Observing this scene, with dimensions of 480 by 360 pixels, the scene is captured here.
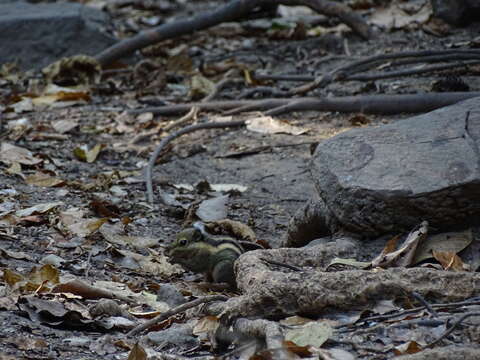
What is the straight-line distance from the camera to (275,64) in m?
9.32

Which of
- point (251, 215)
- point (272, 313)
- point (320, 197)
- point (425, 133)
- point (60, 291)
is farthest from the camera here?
point (251, 215)

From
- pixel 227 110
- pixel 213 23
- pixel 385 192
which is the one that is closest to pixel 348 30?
pixel 213 23

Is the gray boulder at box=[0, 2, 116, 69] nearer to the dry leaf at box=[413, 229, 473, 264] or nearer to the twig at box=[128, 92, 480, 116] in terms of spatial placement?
the twig at box=[128, 92, 480, 116]

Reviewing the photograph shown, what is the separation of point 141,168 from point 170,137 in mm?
392

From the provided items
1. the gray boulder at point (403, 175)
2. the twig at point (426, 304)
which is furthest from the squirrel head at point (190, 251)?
the twig at point (426, 304)

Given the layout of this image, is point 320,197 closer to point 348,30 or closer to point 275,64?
point 275,64

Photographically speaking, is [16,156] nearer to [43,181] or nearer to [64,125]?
[43,181]

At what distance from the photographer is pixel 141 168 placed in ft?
22.0

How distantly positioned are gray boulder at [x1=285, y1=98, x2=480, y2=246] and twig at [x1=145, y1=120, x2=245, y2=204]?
1.61m

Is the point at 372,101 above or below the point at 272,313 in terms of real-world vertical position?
below

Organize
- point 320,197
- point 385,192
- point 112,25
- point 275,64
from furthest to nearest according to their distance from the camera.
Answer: point 112,25 → point 275,64 → point 320,197 → point 385,192

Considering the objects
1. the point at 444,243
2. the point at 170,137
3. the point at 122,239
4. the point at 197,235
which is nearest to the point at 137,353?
the point at 444,243

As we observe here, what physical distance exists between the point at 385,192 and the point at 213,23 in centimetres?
599

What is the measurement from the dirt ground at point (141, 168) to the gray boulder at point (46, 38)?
0.69 m
